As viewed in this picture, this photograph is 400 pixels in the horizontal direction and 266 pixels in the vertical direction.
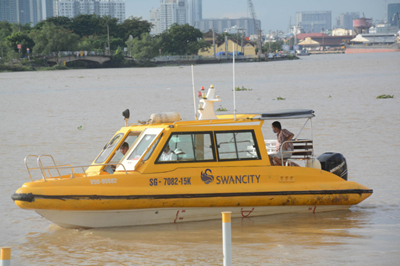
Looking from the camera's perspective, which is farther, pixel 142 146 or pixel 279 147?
pixel 279 147

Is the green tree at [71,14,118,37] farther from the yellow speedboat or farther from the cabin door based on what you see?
the yellow speedboat

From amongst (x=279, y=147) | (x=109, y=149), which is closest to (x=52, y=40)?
(x=109, y=149)

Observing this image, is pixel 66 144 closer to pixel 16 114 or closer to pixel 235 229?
pixel 235 229

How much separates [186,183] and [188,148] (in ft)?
1.91

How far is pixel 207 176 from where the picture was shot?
30.4 feet

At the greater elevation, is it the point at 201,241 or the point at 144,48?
the point at 144,48

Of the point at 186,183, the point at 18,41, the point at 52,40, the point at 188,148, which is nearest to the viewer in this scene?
the point at 186,183

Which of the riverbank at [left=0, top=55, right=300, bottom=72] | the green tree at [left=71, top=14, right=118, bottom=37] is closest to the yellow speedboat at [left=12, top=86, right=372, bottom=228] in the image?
the riverbank at [left=0, top=55, right=300, bottom=72]

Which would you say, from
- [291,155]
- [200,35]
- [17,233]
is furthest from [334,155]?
[200,35]

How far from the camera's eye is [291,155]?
10094mm

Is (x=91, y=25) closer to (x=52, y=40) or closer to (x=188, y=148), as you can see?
(x=52, y=40)

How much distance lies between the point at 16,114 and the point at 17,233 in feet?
73.9

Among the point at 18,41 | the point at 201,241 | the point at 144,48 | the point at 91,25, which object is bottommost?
the point at 201,241

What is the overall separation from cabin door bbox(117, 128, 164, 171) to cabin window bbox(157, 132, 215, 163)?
280 millimetres
